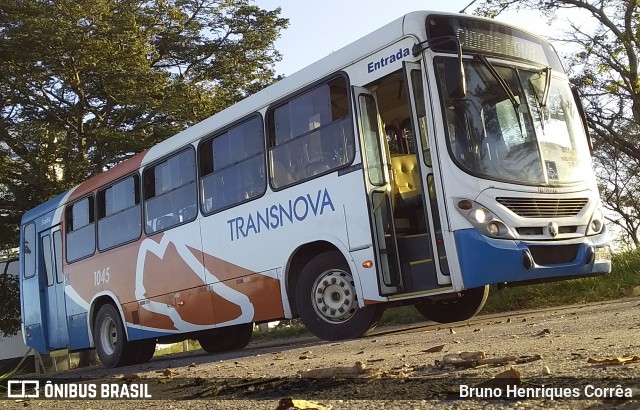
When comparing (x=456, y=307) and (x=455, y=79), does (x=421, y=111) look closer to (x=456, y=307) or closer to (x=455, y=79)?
(x=455, y=79)

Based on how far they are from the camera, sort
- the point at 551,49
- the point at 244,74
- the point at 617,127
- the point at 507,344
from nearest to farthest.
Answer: the point at 507,344 < the point at 551,49 < the point at 244,74 < the point at 617,127

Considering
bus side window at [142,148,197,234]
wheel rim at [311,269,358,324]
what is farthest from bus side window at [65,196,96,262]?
wheel rim at [311,269,358,324]

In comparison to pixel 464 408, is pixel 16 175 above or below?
above

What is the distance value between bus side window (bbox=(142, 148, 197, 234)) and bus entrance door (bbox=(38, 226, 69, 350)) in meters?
3.41

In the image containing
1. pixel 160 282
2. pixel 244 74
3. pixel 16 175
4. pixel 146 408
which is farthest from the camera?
pixel 244 74

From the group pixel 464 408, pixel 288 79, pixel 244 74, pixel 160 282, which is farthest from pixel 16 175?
pixel 464 408

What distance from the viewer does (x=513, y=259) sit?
23.5ft

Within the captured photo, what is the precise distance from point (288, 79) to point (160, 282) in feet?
13.0

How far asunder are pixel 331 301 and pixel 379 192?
141cm

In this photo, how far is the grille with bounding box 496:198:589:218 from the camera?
7.38 metres

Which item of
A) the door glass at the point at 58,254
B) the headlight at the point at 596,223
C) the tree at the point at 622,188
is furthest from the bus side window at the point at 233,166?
the tree at the point at 622,188

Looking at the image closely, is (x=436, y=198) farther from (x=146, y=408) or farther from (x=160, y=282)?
(x=160, y=282)

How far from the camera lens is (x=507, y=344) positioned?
19.0ft

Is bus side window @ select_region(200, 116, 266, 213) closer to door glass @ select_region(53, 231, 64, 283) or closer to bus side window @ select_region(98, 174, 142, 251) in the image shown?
bus side window @ select_region(98, 174, 142, 251)
